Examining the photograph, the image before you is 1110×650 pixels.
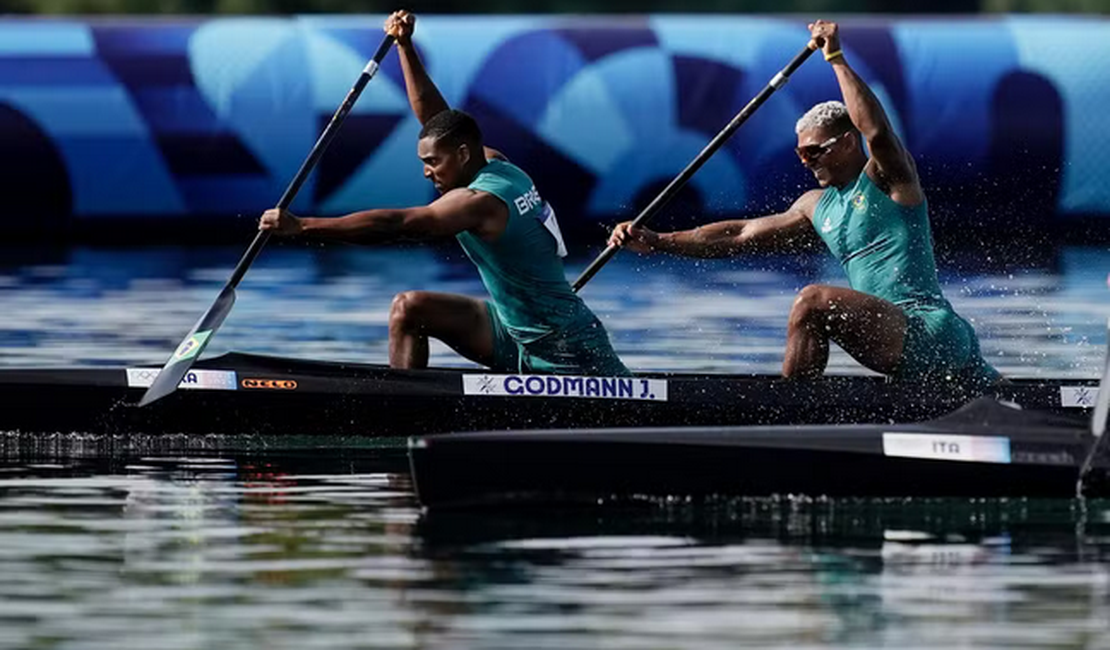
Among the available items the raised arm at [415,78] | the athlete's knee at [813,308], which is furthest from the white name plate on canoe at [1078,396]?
the raised arm at [415,78]

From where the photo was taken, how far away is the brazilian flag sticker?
1449 cm

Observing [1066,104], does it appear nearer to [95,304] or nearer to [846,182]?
[95,304]

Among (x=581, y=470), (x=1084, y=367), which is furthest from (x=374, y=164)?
(x=581, y=470)

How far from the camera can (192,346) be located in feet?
47.7

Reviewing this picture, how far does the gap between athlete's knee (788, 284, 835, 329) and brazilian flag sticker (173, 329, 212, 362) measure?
9.82ft

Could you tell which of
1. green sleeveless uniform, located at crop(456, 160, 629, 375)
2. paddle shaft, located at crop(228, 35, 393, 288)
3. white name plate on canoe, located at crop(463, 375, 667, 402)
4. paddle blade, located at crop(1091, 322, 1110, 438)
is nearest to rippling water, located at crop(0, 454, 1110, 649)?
paddle blade, located at crop(1091, 322, 1110, 438)

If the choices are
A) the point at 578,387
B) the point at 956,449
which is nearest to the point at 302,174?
the point at 578,387

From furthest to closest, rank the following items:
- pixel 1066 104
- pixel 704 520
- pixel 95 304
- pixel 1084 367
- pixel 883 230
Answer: pixel 1066 104 < pixel 95 304 < pixel 1084 367 < pixel 883 230 < pixel 704 520

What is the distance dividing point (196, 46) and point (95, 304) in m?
7.25

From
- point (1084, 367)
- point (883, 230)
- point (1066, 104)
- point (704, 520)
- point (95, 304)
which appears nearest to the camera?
point (704, 520)

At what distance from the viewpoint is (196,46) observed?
101ft

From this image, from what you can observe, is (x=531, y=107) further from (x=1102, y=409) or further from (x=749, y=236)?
(x=1102, y=409)

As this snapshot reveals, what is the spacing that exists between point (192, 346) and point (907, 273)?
354cm

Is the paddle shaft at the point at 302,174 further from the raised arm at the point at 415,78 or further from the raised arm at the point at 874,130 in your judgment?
the raised arm at the point at 874,130
